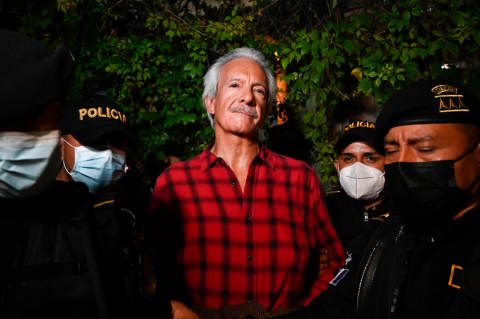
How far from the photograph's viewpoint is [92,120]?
3057 millimetres

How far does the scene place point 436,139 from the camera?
175cm

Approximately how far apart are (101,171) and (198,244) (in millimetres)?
1081

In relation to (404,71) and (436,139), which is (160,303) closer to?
(436,139)

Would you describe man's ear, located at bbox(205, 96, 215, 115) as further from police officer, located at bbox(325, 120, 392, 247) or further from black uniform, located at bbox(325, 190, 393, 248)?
black uniform, located at bbox(325, 190, 393, 248)

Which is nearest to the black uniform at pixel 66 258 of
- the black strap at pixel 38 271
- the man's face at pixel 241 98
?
the black strap at pixel 38 271

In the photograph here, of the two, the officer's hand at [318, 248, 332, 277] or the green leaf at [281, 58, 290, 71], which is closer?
the officer's hand at [318, 248, 332, 277]

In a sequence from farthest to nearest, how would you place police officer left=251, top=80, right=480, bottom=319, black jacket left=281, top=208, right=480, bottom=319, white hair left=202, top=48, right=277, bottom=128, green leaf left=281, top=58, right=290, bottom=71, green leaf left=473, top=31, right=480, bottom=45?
green leaf left=281, top=58, right=290, bottom=71 < green leaf left=473, top=31, right=480, bottom=45 < white hair left=202, top=48, right=277, bottom=128 < police officer left=251, top=80, right=480, bottom=319 < black jacket left=281, top=208, right=480, bottom=319

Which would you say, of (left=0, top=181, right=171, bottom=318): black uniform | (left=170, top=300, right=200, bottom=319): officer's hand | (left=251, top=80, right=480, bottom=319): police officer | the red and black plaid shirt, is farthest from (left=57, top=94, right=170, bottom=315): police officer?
(left=251, top=80, right=480, bottom=319): police officer

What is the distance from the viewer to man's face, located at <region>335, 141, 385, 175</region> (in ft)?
11.8

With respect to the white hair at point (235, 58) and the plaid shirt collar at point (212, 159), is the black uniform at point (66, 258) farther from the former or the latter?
the white hair at point (235, 58)

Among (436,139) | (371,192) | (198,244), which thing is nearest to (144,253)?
(198,244)

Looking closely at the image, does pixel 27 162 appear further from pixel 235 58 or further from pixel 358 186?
pixel 358 186

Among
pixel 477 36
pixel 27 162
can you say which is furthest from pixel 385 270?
pixel 477 36

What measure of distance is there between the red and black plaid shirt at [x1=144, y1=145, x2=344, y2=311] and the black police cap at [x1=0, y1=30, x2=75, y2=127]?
1303 millimetres
